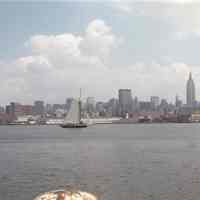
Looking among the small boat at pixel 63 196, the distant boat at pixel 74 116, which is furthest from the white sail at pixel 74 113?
the small boat at pixel 63 196

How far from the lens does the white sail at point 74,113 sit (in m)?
174

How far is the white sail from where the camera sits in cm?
17388

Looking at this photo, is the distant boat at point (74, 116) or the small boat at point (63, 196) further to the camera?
the distant boat at point (74, 116)

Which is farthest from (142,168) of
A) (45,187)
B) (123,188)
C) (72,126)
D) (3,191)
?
(72,126)

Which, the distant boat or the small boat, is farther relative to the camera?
the distant boat

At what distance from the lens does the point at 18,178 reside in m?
34.2

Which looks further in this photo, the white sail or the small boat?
the white sail

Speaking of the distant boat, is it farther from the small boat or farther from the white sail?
the small boat

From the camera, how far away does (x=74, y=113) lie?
17375cm

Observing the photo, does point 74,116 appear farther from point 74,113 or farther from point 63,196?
point 63,196

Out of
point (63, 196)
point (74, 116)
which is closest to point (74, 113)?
point (74, 116)

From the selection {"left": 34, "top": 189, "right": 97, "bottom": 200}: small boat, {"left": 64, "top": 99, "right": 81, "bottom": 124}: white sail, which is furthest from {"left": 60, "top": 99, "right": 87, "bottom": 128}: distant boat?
{"left": 34, "top": 189, "right": 97, "bottom": 200}: small boat

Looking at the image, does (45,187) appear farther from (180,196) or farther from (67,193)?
(67,193)

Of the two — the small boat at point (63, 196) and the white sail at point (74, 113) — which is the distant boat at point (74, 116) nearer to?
the white sail at point (74, 113)
